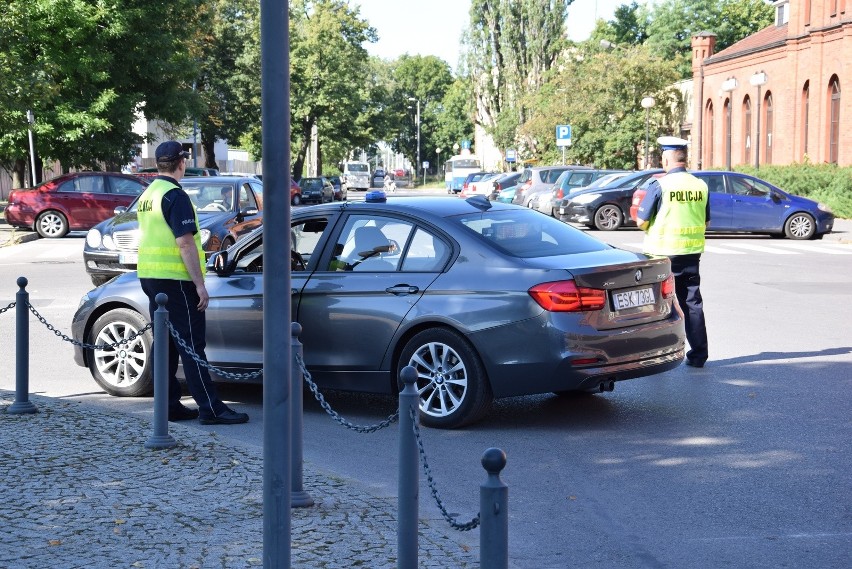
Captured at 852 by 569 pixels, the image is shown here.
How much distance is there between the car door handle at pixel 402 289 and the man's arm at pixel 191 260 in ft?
4.02

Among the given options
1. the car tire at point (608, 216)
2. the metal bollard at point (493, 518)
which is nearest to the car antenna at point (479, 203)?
the metal bollard at point (493, 518)

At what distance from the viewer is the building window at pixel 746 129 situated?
175ft

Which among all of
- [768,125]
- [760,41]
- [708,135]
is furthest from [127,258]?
[708,135]

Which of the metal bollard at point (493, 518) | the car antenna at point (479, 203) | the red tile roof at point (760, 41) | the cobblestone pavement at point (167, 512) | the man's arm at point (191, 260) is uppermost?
the red tile roof at point (760, 41)

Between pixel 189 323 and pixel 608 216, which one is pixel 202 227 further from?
pixel 608 216

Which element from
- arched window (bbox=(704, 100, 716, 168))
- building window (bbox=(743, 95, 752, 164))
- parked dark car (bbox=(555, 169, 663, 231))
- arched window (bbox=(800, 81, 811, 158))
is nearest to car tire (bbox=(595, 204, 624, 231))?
A: parked dark car (bbox=(555, 169, 663, 231))

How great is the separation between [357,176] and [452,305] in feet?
288

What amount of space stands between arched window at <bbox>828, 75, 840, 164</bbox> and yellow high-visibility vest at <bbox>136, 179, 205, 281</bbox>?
38775 mm

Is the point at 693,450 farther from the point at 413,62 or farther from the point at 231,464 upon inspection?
the point at 413,62

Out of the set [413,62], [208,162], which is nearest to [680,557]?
[208,162]

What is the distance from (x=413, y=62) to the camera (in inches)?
5221

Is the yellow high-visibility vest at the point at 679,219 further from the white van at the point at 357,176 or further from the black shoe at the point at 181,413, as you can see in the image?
the white van at the point at 357,176

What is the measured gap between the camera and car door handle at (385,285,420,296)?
308 inches

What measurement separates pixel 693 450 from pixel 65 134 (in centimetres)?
3116
